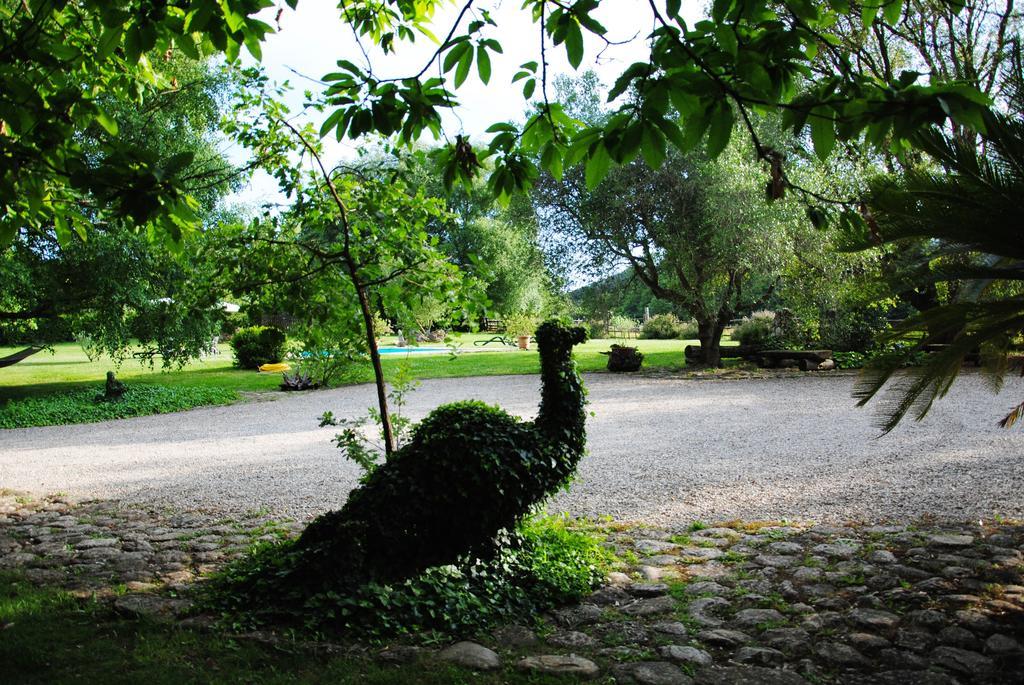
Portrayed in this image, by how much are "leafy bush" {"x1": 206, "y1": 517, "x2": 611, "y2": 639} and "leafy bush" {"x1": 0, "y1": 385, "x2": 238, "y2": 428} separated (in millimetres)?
10064

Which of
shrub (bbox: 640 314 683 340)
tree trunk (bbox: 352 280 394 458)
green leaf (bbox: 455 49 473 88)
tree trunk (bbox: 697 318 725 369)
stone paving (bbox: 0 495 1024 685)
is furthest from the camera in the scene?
shrub (bbox: 640 314 683 340)

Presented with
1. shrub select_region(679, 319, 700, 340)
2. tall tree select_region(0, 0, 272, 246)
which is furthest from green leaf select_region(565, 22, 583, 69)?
shrub select_region(679, 319, 700, 340)

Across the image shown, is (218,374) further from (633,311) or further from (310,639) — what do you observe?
(633,311)

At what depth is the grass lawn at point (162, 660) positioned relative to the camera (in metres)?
2.92

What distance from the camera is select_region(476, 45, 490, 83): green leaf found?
9.04 feet

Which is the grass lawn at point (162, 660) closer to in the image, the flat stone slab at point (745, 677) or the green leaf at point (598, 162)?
the flat stone slab at point (745, 677)

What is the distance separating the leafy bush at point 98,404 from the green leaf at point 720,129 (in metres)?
13.3

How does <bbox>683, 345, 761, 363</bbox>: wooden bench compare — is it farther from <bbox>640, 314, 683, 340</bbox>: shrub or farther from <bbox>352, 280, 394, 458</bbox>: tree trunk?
<bbox>352, 280, 394, 458</bbox>: tree trunk

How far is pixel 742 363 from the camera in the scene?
19.0 metres

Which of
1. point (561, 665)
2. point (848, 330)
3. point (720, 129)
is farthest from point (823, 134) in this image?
point (848, 330)

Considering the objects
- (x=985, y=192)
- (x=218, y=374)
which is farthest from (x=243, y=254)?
(x=218, y=374)

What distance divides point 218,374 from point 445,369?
6168 millimetres

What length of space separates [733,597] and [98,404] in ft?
42.8

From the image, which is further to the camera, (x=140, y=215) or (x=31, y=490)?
(x=31, y=490)
